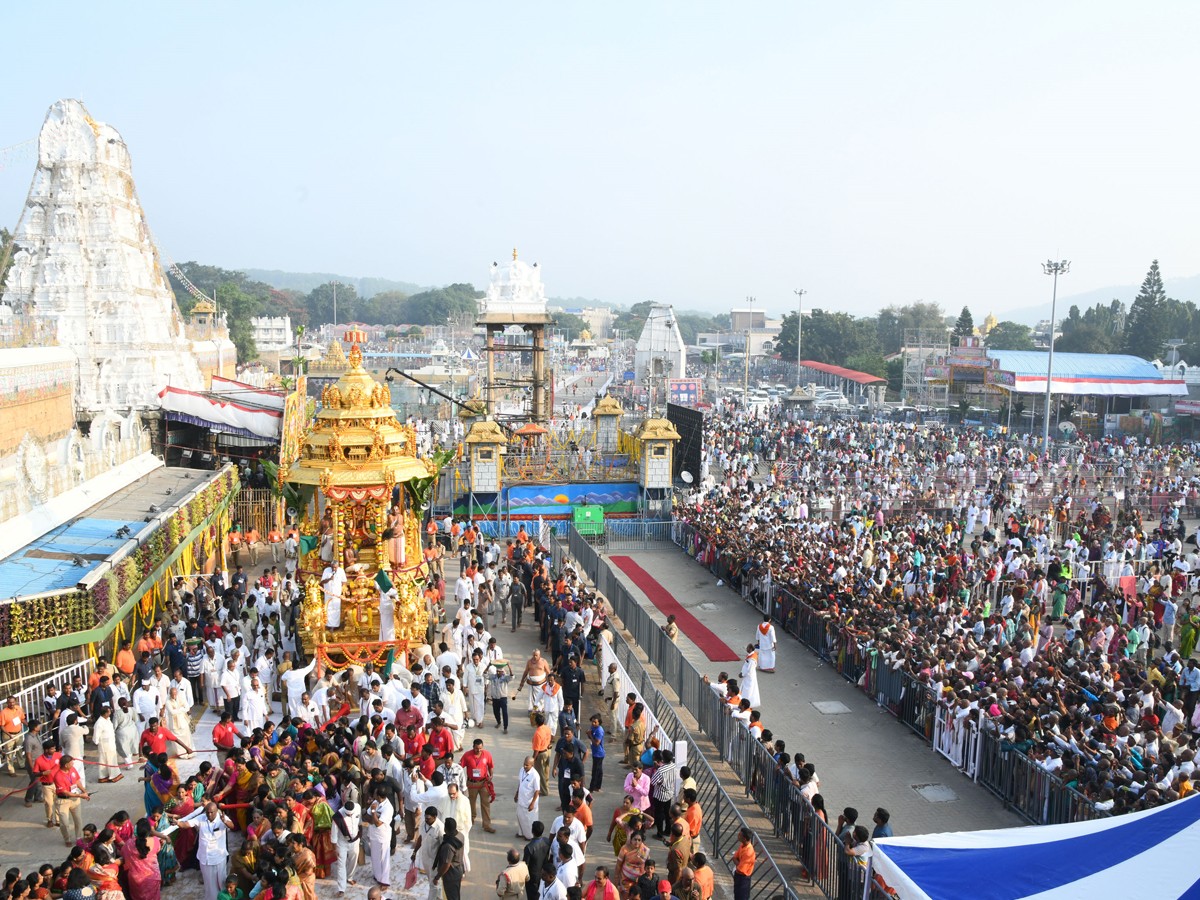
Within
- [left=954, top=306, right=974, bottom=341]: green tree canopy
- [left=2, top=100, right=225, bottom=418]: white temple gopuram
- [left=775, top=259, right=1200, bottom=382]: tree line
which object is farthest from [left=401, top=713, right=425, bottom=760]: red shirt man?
[left=954, top=306, right=974, bottom=341]: green tree canopy

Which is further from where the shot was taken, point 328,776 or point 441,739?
point 441,739

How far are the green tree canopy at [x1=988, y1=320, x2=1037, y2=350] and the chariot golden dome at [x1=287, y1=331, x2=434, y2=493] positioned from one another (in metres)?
89.7

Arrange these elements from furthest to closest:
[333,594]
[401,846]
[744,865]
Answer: [333,594]
[401,846]
[744,865]

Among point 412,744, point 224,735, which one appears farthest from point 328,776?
point 224,735

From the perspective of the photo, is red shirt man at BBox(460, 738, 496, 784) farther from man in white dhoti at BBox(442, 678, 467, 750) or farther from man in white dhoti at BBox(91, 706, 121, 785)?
man in white dhoti at BBox(91, 706, 121, 785)

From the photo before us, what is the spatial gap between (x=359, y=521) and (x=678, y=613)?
6903 mm

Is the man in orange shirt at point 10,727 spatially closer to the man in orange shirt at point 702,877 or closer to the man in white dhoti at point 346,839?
the man in white dhoti at point 346,839

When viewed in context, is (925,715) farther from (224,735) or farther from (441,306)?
(441,306)

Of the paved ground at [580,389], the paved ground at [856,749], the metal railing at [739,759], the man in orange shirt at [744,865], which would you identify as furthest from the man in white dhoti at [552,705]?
the paved ground at [580,389]

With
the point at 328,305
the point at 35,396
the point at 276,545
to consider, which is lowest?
the point at 276,545

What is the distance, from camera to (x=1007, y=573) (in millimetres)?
20297

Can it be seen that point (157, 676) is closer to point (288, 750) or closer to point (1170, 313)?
point (288, 750)

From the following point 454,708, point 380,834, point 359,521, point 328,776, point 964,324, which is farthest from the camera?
point 964,324

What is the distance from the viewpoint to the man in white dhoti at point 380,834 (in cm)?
897
